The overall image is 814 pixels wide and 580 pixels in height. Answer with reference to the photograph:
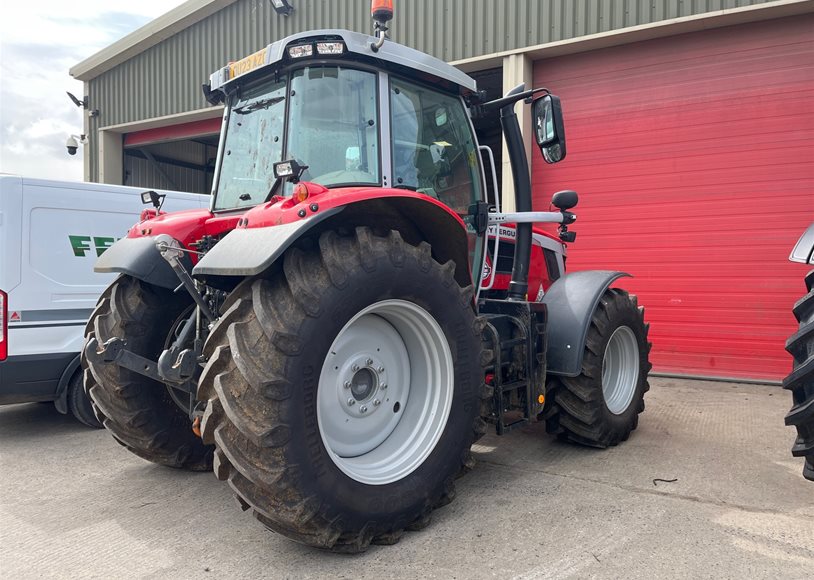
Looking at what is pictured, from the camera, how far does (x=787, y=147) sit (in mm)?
6699

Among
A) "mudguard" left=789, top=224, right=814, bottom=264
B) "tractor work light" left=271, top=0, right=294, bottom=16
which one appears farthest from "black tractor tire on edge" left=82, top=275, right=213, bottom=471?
"tractor work light" left=271, top=0, right=294, bottom=16

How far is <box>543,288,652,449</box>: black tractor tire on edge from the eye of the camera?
4.05 m

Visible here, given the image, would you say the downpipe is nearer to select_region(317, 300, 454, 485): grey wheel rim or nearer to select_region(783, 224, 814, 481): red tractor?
select_region(317, 300, 454, 485): grey wheel rim

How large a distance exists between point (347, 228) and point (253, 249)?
50cm

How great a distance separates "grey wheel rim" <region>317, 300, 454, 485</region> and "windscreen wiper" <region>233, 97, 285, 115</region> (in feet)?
4.35

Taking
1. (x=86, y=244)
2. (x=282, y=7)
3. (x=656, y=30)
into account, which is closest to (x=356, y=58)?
(x=86, y=244)

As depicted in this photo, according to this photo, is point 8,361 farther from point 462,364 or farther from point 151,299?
point 462,364

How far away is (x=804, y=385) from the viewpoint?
286 centimetres

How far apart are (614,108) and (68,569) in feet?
24.2

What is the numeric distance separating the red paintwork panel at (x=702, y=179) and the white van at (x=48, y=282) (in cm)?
571

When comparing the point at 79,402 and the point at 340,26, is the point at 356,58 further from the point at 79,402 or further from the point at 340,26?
the point at 340,26

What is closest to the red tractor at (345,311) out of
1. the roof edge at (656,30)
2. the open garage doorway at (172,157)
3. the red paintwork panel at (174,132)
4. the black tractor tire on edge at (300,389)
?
the black tractor tire on edge at (300,389)

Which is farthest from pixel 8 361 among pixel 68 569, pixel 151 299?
pixel 68 569

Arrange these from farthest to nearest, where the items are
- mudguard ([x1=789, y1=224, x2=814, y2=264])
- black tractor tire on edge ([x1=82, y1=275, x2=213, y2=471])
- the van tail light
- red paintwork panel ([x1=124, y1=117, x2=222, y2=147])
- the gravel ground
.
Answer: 1. red paintwork panel ([x1=124, y1=117, x2=222, y2=147])
2. the van tail light
3. black tractor tire on edge ([x1=82, y1=275, x2=213, y2=471])
4. mudguard ([x1=789, y1=224, x2=814, y2=264])
5. the gravel ground
